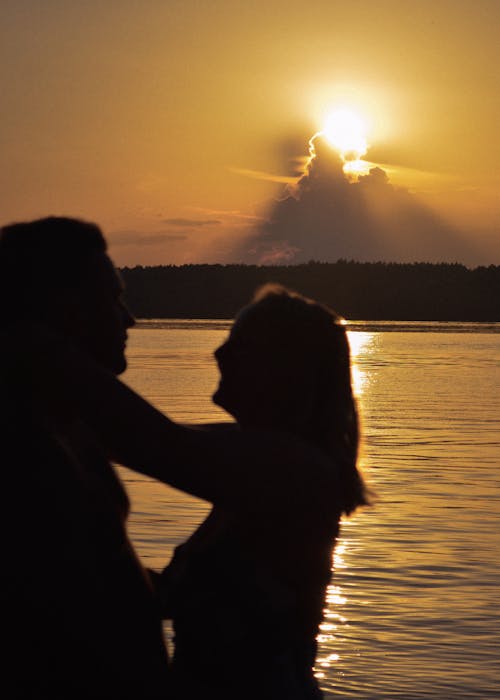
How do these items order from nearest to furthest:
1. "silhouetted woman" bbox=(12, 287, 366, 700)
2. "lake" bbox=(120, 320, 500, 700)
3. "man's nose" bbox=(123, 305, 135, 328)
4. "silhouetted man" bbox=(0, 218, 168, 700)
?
"silhouetted man" bbox=(0, 218, 168, 700) < "silhouetted woman" bbox=(12, 287, 366, 700) < "man's nose" bbox=(123, 305, 135, 328) < "lake" bbox=(120, 320, 500, 700)

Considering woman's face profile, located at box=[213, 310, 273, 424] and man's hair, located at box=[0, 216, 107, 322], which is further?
woman's face profile, located at box=[213, 310, 273, 424]

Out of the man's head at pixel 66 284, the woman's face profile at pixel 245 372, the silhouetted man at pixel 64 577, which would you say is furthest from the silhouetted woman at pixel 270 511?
the man's head at pixel 66 284

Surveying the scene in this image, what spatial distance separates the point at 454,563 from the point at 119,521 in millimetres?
9667

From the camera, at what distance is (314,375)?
2.47 meters

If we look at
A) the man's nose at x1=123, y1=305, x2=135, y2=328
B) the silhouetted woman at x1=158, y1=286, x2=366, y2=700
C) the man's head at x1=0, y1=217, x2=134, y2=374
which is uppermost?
the man's head at x1=0, y1=217, x2=134, y2=374

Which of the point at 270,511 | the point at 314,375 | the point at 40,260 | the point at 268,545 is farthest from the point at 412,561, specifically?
the point at 40,260

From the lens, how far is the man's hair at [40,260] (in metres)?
2.19

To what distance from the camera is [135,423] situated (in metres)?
2.04

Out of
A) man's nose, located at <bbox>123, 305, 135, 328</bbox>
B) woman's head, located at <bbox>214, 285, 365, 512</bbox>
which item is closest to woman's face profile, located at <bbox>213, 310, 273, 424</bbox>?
woman's head, located at <bbox>214, 285, 365, 512</bbox>

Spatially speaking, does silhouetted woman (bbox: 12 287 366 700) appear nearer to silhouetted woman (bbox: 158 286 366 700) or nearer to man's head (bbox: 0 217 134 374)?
silhouetted woman (bbox: 158 286 366 700)

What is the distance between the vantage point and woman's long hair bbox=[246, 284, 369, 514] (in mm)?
2432

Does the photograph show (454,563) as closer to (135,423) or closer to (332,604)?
(332,604)

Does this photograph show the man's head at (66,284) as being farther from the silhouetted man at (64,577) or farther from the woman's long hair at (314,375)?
the woman's long hair at (314,375)

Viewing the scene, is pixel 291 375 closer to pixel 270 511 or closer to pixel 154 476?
pixel 270 511
